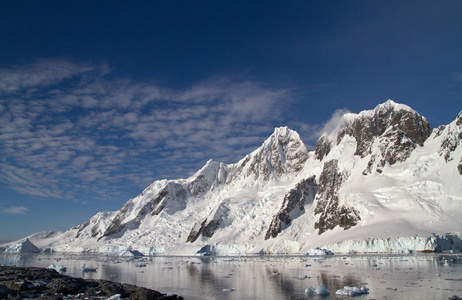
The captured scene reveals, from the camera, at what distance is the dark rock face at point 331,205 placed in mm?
94062

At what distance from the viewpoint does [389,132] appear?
364ft

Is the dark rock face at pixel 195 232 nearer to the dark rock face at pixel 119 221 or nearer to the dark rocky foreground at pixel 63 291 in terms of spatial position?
the dark rock face at pixel 119 221

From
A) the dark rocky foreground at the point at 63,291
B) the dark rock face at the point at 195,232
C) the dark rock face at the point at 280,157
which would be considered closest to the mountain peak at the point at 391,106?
the dark rock face at the point at 280,157

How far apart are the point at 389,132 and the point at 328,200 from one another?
29735 millimetres

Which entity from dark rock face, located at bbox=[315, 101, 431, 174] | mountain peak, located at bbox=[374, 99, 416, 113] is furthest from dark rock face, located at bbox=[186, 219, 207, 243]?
mountain peak, located at bbox=[374, 99, 416, 113]

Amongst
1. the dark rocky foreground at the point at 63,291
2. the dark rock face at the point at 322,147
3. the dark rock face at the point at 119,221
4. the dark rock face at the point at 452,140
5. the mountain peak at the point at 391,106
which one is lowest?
the dark rocky foreground at the point at 63,291

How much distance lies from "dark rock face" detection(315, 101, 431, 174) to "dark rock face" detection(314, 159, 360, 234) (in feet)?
34.0

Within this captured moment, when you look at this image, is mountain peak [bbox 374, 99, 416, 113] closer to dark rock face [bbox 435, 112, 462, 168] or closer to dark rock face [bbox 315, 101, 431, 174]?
dark rock face [bbox 315, 101, 431, 174]

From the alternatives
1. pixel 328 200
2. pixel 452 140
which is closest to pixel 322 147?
pixel 328 200

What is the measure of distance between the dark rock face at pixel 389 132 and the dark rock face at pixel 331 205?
10374mm

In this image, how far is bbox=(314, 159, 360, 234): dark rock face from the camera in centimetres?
9406

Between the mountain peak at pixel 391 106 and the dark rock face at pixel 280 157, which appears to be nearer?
the mountain peak at pixel 391 106

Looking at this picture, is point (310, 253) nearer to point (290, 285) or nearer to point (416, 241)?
point (416, 241)

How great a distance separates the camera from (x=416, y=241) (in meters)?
67.6
